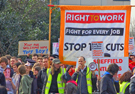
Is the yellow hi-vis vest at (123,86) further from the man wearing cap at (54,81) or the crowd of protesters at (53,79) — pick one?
the man wearing cap at (54,81)

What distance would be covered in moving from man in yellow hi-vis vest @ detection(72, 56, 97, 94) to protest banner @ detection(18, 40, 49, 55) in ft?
19.4

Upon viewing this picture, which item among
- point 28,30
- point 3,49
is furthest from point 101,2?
point 3,49

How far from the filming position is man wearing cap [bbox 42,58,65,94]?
314 inches

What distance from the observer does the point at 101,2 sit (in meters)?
40.8

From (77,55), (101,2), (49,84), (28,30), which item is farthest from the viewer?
(101,2)

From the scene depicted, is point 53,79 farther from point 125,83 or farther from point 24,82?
point 125,83

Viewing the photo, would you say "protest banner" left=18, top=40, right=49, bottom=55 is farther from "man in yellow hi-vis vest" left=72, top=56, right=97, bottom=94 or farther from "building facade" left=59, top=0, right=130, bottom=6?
"building facade" left=59, top=0, right=130, bottom=6

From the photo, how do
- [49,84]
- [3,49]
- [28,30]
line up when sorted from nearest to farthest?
[49,84], [3,49], [28,30]

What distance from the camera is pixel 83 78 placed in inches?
330

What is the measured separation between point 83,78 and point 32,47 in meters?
6.02

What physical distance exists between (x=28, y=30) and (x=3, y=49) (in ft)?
8.64

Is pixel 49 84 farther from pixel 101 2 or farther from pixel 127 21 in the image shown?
pixel 101 2

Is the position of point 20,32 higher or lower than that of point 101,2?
lower

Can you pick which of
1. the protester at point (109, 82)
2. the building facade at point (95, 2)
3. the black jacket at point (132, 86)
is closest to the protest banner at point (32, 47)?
the protester at point (109, 82)
